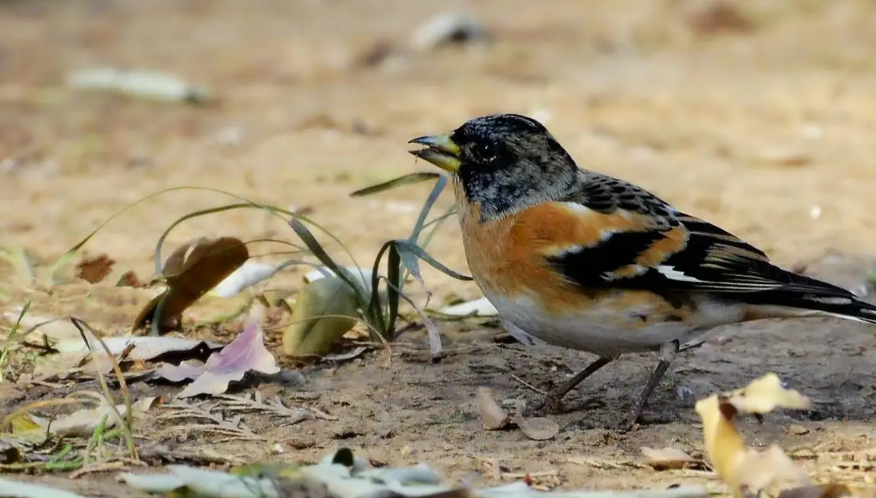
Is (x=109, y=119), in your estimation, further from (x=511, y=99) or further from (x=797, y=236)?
(x=797, y=236)

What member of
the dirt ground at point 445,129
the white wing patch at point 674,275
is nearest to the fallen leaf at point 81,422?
the dirt ground at point 445,129

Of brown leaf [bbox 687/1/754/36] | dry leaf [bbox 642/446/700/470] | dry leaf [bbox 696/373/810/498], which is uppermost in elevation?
brown leaf [bbox 687/1/754/36]

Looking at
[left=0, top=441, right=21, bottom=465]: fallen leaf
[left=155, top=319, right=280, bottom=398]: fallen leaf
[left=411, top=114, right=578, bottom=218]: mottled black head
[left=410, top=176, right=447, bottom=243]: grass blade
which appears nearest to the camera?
[left=0, top=441, right=21, bottom=465]: fallen leaf

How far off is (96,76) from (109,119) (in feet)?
2.80

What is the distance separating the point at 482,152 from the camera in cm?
440

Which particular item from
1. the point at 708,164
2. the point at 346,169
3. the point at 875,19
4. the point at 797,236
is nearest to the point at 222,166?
the point at 346,169

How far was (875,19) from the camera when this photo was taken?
35.9ft

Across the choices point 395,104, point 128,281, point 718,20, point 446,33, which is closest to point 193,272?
point 128,281

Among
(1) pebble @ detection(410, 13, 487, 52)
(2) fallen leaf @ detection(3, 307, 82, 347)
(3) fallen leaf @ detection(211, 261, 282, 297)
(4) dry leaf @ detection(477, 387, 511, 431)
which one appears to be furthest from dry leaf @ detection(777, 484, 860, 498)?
(1) pebble @ detection(410, 13, 487, 52)

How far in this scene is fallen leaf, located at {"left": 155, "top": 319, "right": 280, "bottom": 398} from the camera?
4047 mm

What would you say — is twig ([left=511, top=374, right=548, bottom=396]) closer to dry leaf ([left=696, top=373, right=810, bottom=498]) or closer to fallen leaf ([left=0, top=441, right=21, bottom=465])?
dry leaf ([left=696, top=373, right=810, bottom=498])

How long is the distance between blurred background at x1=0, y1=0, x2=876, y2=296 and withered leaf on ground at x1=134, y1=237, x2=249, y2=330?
0.99 m

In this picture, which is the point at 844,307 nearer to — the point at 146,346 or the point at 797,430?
the point at 797,430

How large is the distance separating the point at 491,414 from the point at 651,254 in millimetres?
719
